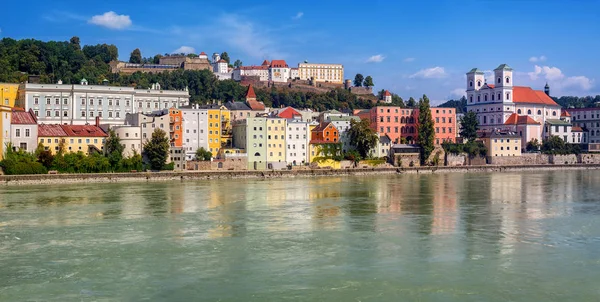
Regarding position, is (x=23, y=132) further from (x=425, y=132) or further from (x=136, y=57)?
(x=136, y=57)

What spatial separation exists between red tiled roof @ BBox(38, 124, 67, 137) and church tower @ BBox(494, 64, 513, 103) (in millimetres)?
45382

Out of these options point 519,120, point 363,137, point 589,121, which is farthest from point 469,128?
point 589,121

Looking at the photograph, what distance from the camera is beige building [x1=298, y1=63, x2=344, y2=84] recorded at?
3917 inches

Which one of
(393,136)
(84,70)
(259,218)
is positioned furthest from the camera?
(84,70)

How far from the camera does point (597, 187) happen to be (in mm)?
35844

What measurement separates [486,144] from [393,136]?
369 inches

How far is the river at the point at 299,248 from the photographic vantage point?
12711mm

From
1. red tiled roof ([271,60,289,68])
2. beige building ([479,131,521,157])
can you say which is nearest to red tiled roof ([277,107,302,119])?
beige building ([479,131,521,157])

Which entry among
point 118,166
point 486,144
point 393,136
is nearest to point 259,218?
point 118,166

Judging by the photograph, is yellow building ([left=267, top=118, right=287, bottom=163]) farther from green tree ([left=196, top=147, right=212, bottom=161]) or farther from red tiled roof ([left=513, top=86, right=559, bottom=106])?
red tiled roof ([left=513, top=86, right=559, bottom=106])

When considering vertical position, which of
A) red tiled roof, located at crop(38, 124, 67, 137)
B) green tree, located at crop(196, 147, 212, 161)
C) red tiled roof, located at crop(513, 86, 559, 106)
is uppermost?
red tiled roof, located at crop(513, 86, 559, 106)

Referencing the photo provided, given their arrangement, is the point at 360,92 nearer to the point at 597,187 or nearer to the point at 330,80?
the point at 330,80

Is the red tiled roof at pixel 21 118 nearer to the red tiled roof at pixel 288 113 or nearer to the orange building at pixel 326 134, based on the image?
the orange building at pixel 326 134

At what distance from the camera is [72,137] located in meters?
43.0
